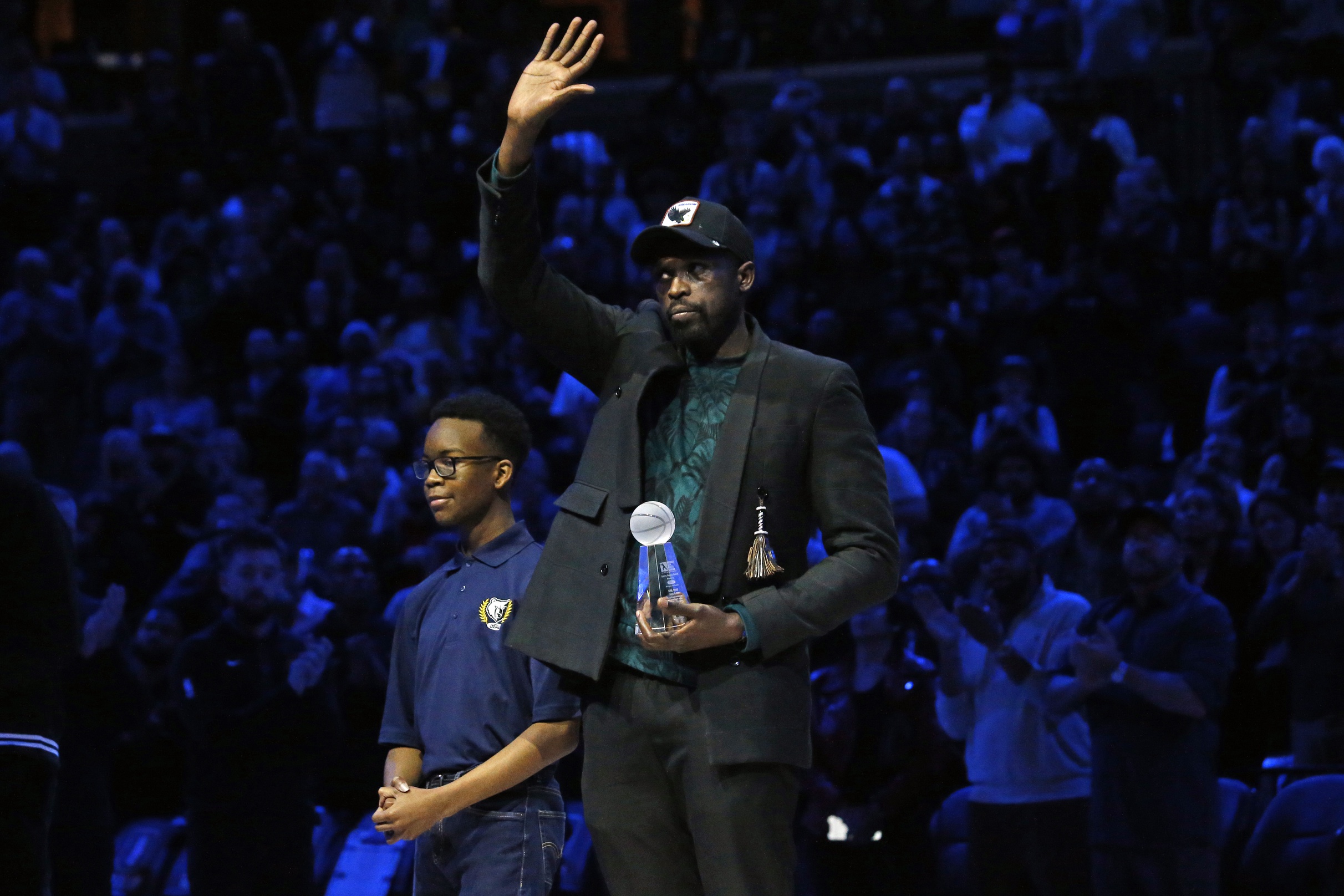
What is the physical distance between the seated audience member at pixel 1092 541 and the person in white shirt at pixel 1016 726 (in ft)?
2.70

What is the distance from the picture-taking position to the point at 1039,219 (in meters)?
12.4

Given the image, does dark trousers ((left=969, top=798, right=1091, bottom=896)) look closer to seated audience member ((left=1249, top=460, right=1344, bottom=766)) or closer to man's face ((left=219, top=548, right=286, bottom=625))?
seated audience member ((left=1249, top=460, right=1344, bottom=766))

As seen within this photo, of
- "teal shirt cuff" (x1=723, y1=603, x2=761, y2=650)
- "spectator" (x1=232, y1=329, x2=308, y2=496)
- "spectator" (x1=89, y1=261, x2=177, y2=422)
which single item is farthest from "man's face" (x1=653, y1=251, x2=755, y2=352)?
"spectator" (x1=89, y1=261, x2=177, y2=422)

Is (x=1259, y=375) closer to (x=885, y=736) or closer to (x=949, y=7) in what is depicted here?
(x=885, y=736)

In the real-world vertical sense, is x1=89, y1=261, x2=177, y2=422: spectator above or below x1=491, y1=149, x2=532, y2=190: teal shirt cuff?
below

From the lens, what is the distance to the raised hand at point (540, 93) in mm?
3674

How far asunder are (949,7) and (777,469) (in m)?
13.4

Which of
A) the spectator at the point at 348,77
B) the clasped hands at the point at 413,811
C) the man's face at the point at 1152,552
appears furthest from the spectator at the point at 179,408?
the clasped hands at the point at 413,811

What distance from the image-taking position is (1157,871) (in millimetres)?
7008

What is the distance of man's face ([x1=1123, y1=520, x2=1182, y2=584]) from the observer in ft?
23.5

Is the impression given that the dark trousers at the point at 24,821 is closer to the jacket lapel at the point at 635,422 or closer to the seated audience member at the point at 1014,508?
the jacket lapel at the point at 635,422

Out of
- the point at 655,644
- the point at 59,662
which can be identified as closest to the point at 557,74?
the point at 655,644

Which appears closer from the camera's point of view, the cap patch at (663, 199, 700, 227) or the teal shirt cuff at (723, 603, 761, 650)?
the teal shirt cuff at (723, 603, 761, 650)

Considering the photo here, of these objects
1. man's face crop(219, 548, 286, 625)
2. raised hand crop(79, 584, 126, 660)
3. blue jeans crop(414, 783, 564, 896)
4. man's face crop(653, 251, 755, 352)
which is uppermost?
man's face crop(653, 251, 755, 352)
